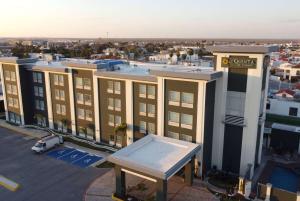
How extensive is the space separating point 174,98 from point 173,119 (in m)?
2.73

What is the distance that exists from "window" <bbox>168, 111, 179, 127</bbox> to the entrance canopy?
2.23m

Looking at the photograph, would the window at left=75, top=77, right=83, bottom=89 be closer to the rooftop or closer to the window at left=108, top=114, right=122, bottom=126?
the rooftop

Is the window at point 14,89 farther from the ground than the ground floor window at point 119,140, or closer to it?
farther from the ground

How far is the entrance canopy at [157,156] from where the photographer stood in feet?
89.6

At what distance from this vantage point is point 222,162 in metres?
35.9

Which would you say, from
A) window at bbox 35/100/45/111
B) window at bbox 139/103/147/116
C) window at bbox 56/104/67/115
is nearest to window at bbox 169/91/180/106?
window at bbox 139/103/147/116

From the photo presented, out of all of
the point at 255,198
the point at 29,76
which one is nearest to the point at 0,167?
the point at 29,76

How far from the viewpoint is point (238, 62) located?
107ft

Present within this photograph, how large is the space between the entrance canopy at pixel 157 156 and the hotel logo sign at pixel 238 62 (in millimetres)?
10233

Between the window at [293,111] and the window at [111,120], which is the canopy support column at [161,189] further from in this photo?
the window at [293,111]

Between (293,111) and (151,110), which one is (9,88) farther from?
(293,111)

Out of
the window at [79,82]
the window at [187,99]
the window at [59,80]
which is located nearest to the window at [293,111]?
the window at [187,99]

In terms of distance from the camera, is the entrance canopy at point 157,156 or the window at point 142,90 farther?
the window at point 142,90

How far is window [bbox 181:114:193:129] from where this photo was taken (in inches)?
1351
